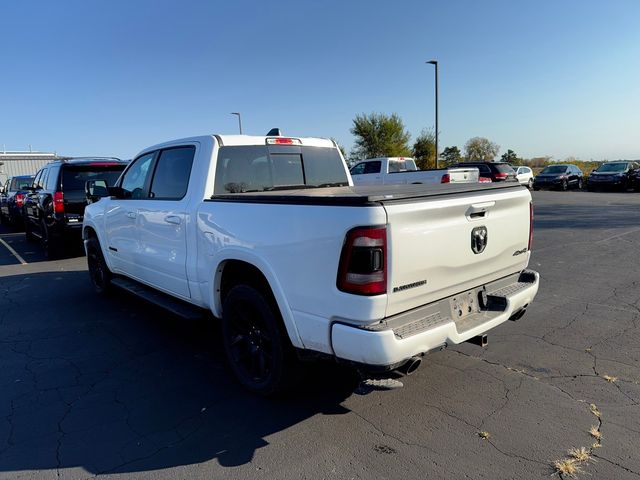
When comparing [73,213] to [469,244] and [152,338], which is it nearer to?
[152,338]

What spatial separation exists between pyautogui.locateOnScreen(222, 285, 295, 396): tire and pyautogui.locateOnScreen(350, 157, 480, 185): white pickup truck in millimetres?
11615

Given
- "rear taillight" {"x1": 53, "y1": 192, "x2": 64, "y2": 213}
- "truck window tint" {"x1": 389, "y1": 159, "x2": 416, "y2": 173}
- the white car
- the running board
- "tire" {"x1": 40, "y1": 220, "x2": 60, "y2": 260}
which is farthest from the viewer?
the white car

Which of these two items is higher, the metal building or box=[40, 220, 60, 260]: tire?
the metal building

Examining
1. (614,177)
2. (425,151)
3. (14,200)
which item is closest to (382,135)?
(425,151)

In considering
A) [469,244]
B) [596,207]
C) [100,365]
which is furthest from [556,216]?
[100,365]

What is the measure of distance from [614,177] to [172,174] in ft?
95.0

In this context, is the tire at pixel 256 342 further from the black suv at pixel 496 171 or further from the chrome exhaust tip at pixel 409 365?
the black suv at pixel 496 171

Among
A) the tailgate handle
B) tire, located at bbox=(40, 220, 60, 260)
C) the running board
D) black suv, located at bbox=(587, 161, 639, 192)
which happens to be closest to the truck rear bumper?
the tailgate handle

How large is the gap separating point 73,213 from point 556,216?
1369 centimetres

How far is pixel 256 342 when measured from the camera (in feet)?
11.7

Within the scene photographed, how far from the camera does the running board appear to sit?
4.18 metres

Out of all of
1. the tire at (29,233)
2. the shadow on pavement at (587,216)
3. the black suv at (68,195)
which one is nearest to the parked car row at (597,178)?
the shadow on pavement at (587,216)

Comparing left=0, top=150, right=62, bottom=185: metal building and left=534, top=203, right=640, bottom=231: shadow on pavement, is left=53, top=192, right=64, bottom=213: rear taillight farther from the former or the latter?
left=0, top=150, right=62, bottom=185: metal building

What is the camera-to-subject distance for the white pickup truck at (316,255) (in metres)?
2.65
